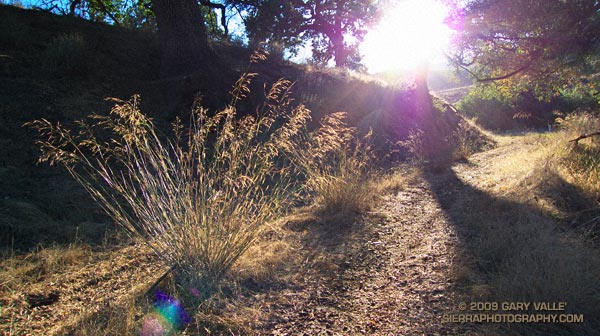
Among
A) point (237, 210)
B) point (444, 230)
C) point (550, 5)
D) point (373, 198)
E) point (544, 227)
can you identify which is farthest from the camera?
point (550, 5)

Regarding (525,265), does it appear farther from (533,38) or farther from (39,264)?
(533,38)

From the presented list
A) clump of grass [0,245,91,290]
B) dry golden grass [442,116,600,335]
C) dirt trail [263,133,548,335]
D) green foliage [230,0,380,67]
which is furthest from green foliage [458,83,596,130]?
clump of grass [0,245,91,290]

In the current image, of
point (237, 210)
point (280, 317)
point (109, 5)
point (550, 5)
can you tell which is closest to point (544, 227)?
point (280, 317)

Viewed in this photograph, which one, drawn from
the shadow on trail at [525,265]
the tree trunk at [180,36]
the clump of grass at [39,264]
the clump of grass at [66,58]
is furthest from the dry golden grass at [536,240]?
the clump of grass at [66,58]

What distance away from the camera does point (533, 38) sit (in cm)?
665

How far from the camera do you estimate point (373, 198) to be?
4949 mm

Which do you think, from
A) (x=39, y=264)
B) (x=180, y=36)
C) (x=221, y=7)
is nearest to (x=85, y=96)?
(x=180, y=36)

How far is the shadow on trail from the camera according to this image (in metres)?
2.10

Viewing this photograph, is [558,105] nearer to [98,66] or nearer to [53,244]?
[98,66]

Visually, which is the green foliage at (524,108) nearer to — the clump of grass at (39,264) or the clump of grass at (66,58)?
the clump of grass at (66,58)

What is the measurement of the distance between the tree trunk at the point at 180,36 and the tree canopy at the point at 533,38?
18.3ft

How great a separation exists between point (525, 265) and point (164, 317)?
253cm

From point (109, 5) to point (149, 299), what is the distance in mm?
16465

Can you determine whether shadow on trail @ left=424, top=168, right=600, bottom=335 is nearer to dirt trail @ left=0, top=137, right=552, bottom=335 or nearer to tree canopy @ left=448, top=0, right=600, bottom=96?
dirt trail @ left=0, top=137, right=552, bottom=335
